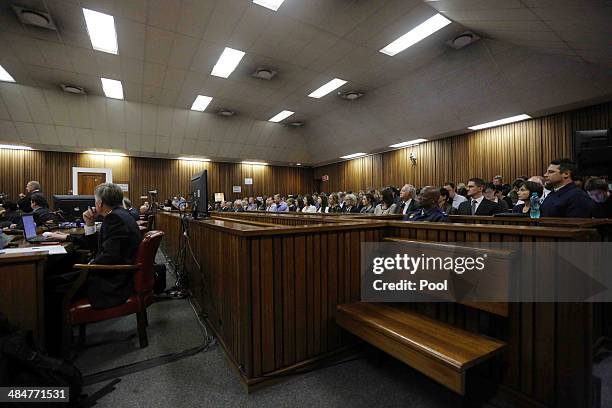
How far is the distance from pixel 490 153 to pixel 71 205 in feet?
32.2

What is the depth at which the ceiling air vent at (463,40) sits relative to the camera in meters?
5.39

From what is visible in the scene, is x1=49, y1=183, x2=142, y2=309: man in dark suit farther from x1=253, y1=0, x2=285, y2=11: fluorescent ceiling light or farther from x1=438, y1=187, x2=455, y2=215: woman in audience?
x1=438, y1=187, x2=455, y2=215: woman in audience

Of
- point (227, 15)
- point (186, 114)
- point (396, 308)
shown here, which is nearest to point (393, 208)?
point (396, 308)

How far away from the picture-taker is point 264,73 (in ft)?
22.7

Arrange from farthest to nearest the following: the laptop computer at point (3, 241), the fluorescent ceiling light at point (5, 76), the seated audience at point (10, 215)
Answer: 1. the fluorescent ceiling light at point (5, 76)
2. the seated audience at point (10, 215)
3. the laptop computer at point (3, 241)

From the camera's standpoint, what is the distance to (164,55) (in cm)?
600

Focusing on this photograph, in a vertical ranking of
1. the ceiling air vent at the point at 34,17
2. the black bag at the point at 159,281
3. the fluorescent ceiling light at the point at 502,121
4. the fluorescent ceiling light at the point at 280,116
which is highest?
the fluorescent ceiling light at the point at 280,116

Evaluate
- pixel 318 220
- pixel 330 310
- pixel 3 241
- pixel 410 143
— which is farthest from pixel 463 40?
pixel 3 241

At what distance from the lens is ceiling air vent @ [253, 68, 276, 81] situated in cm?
681

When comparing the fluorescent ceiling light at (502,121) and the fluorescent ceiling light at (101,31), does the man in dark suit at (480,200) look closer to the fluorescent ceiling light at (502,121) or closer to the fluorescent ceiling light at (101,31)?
the fluorescent ceiling light at (502,121)

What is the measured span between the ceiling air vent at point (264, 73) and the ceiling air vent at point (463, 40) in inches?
153

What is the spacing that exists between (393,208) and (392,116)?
16.5 ft

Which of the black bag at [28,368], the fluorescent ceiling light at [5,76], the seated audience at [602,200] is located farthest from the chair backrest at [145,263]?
the fluorescent ceiling light at [5,76]

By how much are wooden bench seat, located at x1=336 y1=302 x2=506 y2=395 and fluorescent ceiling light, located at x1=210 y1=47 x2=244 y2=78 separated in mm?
5912
